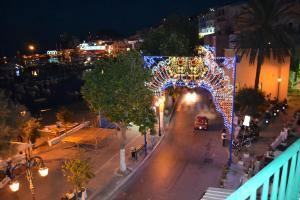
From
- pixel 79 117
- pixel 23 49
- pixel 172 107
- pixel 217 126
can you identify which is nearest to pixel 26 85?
pixel 79 117

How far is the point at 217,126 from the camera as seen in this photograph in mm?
27453

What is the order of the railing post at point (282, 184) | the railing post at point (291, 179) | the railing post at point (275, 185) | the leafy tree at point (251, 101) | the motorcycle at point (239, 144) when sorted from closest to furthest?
the railing post at point (275, 185)
the railing post at point (282, 184)
the railing post at point (291, 179)
the motorcycle at point (239, 144)
the leafy tree at point (251, 101)

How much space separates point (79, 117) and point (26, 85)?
146 ft

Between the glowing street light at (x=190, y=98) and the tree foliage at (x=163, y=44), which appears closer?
the tree foliage at (x=163, y=44)

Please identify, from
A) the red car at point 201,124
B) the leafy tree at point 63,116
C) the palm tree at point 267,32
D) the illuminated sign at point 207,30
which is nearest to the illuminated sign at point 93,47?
the illuminated sign at point 207,30

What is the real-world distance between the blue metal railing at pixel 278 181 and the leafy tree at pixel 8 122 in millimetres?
14269

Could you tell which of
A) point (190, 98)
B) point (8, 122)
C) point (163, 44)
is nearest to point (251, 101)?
point (190, 98)

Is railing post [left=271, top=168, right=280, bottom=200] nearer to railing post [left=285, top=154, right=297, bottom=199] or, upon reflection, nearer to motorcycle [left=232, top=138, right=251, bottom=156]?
railing post [left=285, top=154, right=297, bottom=199]

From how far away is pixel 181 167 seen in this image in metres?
19.5

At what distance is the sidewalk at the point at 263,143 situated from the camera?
17.3m

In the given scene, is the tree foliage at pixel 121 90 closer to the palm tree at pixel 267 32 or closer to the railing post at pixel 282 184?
the palm tree at pixel 267 32

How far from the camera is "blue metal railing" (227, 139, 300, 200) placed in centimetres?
226

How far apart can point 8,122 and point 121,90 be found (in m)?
6.06

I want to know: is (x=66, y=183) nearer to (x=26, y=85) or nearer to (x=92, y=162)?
(x=92, y=162)
